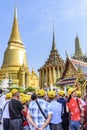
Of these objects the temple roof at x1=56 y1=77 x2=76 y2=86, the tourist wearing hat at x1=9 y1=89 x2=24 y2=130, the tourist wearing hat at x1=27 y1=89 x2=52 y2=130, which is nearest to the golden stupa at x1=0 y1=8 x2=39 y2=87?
the temple roof at x1=56 y1=77 x2=76 y2=86

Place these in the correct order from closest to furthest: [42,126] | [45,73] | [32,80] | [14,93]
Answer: [42,126] → [14,93] → [45,73] → [32,80]

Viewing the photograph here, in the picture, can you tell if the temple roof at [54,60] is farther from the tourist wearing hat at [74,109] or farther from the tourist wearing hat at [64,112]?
the tourist wearing hat at [74,109]

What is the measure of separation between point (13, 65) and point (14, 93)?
56606mm

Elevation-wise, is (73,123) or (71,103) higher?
(71,103)

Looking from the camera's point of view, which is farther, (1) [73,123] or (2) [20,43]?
(2) [20,43]

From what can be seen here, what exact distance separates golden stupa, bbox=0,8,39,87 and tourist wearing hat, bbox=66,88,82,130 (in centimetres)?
4870

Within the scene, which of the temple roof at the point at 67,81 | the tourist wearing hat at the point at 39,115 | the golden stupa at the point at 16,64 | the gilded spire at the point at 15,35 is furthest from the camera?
the gilded spire at the point at 15,35

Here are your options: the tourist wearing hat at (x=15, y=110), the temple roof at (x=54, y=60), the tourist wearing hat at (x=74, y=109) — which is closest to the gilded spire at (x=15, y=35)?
the temple roof at (x=54, y=60)

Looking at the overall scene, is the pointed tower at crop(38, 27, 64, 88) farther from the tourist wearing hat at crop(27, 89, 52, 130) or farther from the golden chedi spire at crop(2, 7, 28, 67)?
the tourist wearing hat at crop(27, 89, 52, 130)

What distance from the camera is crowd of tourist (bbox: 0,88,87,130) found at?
5.48 metres

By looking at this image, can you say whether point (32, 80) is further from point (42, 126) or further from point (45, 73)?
point (42, 126)

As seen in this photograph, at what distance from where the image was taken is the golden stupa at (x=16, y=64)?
5894 cm

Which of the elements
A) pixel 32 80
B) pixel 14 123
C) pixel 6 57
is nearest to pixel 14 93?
pixel 14 123

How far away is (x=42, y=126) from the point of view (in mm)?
5387
